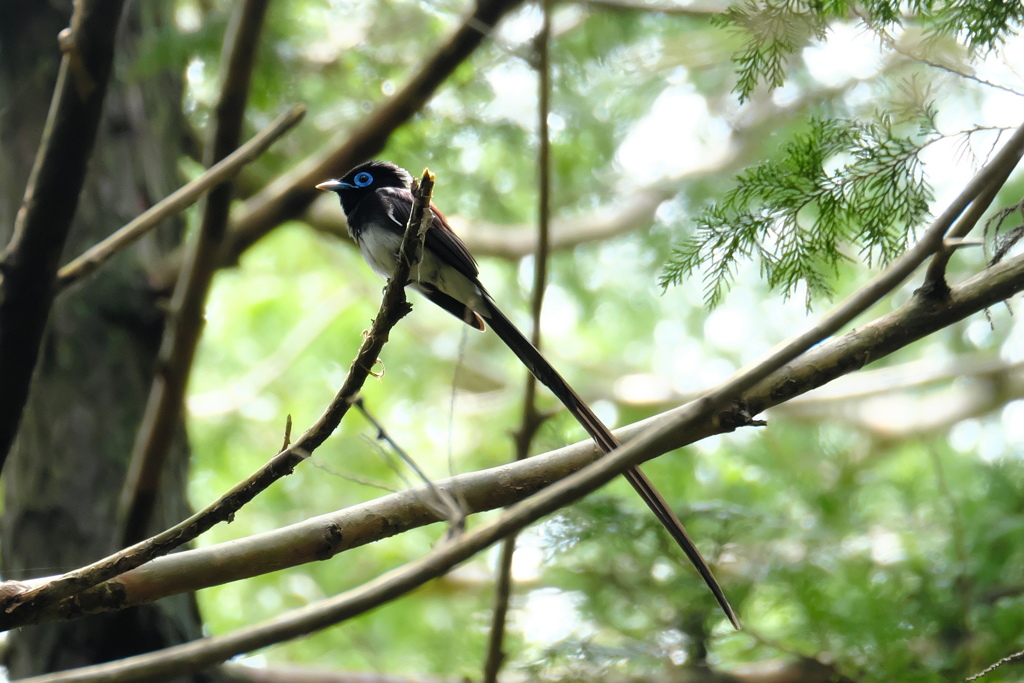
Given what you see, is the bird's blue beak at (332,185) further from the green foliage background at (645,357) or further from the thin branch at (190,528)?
the thin branch at (190,528)

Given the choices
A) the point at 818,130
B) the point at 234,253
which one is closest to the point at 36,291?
the point at 234,253

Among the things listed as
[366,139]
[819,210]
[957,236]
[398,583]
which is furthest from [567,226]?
[398,583]

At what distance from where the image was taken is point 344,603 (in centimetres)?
130

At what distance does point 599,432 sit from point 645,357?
7.21m

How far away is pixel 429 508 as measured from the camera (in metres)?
1.91

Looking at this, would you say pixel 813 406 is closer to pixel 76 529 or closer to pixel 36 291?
pixel 76 529

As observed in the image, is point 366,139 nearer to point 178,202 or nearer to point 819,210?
point 178,202

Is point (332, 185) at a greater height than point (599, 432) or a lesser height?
greater

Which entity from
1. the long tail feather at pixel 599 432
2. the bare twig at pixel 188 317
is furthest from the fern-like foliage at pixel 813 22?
the bare twig at pixel 188 317

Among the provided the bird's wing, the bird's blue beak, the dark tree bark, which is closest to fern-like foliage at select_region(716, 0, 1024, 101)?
the bird's wing

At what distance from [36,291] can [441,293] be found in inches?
63.6

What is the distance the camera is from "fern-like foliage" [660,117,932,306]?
2.18 meters

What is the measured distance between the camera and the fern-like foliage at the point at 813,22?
2.03m

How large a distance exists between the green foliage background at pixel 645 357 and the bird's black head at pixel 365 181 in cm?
83
